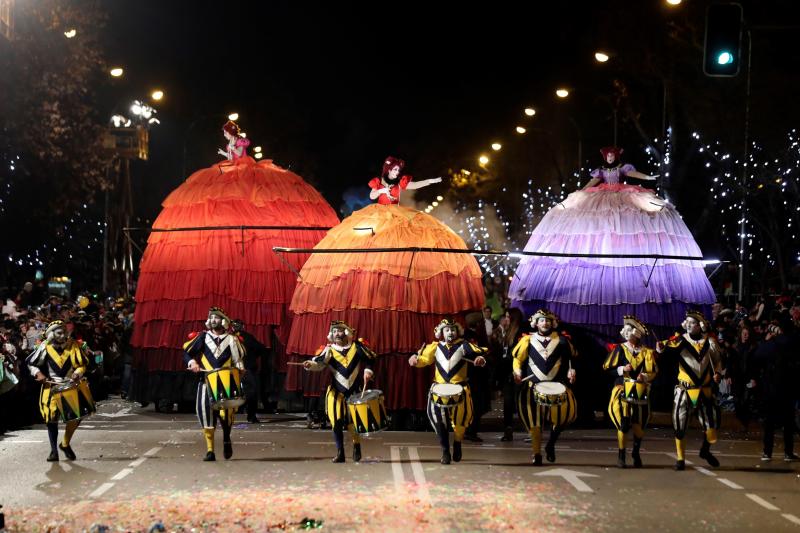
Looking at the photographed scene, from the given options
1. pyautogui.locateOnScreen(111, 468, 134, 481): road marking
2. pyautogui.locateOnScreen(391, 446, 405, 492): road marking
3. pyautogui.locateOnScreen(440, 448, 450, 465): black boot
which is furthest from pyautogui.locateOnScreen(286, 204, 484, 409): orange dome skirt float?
pyautogui.locateOnScreen(111, 468, 134, 481): road marking

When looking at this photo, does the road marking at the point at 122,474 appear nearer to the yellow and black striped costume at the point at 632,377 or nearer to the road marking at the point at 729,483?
the yellow and black striped costume at the point at 632,377

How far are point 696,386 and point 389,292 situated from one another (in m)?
5.02

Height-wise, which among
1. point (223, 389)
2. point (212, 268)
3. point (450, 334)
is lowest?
point (223, 389)

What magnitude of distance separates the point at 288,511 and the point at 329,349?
13.1 ft

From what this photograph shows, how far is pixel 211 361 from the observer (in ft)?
49.1

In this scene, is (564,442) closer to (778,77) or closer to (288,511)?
(288,511)

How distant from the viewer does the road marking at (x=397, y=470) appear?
12.8 meters

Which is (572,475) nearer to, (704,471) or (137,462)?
(704,471)

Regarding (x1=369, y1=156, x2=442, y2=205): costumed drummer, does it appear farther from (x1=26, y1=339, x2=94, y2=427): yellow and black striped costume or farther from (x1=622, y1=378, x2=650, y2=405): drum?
(x1=26, y1=339, x2=94, y2=427): yellow and black striped costume

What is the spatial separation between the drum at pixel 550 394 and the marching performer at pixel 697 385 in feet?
4.24

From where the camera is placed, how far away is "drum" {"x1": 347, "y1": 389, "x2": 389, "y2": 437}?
582 inches

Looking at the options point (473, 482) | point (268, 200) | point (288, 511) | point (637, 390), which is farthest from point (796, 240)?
point (288, 511)

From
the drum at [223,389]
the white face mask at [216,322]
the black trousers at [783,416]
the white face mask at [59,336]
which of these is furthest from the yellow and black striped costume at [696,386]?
the white face mask at [59,336]

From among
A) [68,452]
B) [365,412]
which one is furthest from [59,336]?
[365,412]
